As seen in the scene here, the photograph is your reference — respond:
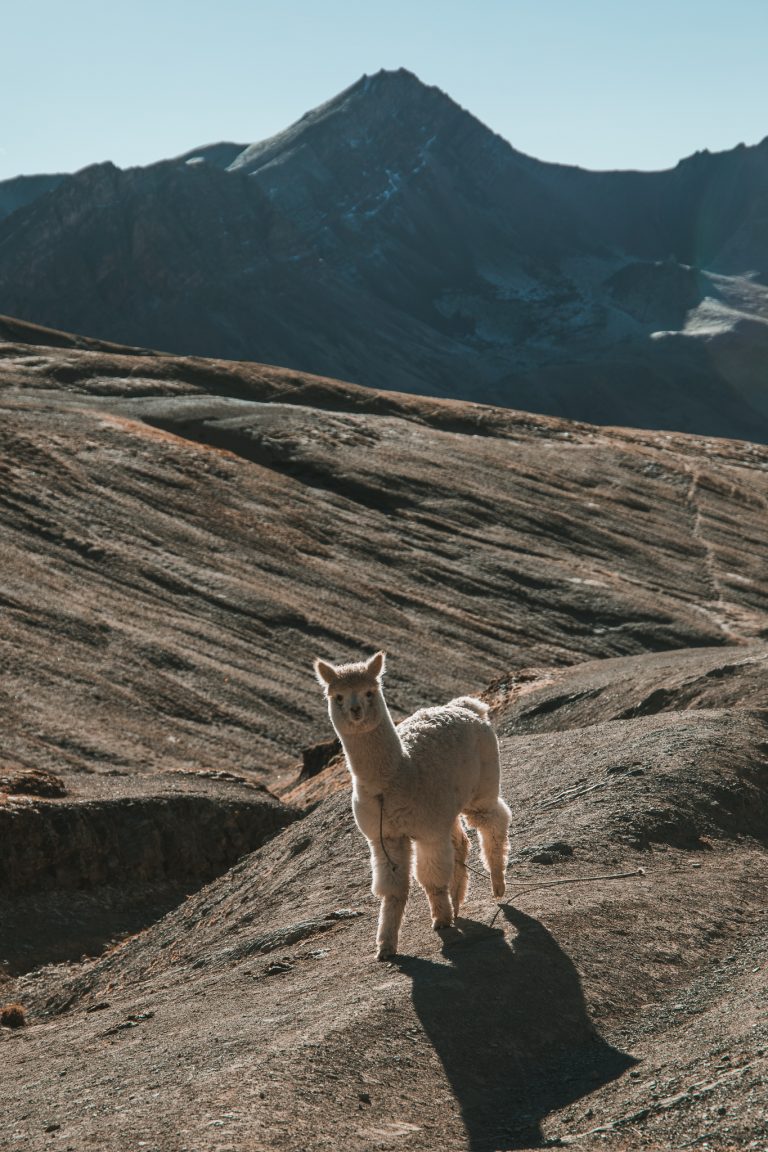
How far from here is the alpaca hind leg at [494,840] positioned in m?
12.9

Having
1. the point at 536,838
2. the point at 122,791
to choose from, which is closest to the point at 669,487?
the point at 122,791

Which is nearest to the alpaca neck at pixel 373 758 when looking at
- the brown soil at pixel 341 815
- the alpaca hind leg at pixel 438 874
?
the alpaca hind leg at pixel 438 874

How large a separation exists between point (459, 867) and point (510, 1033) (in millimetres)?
2909

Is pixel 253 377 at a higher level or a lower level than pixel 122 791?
higher

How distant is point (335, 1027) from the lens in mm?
9734

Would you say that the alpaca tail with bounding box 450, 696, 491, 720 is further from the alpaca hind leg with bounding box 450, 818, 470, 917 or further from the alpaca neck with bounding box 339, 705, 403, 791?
the alpaca neck with bounding box 339, 705, 403, 791

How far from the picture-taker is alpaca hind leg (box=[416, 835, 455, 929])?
11.7 meters

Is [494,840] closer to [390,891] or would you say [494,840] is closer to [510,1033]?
[390,891]

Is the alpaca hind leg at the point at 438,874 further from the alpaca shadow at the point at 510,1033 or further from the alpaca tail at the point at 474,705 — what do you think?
the alpaca tail at the point at 474,705

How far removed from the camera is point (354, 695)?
37.5 feet

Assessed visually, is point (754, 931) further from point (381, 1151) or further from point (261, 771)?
point (261, 771)

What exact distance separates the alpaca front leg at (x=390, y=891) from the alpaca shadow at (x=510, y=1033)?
0.27 metres

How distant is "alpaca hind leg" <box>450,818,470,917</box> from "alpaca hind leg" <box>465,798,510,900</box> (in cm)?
20

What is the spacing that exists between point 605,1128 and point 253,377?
8692 centimetres
